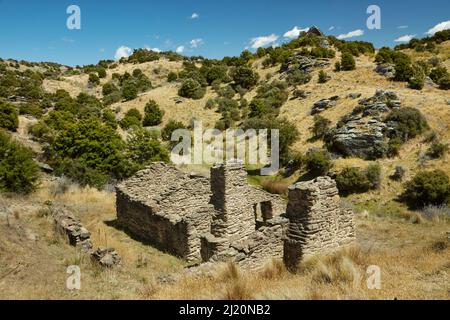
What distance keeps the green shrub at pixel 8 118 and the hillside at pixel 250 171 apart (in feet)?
0.52

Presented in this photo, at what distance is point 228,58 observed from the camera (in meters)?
64.2

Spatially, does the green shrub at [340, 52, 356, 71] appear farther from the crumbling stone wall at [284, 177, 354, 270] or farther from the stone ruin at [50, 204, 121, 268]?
the crumbling stone wall at [284, 177, 354, 270]

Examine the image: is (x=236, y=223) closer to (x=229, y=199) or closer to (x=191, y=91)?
(x=229, y=199)

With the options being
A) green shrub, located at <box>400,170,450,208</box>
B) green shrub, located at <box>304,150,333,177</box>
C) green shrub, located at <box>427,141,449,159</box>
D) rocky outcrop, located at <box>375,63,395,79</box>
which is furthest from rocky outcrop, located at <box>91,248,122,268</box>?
rocky outcrop, located at <box>375,63,395,79</box>

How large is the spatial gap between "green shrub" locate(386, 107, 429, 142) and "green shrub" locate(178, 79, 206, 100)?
84.6 ft

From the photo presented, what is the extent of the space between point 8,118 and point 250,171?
1846cm

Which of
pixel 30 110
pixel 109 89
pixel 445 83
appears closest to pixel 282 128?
pixel 445 83

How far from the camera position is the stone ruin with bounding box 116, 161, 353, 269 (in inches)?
347

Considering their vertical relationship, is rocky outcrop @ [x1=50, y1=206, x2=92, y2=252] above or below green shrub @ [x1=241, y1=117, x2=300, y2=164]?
below
